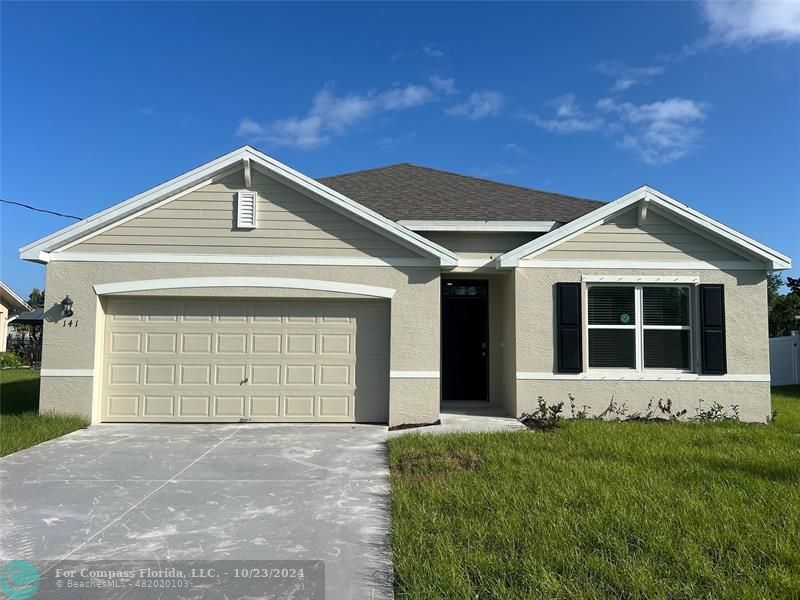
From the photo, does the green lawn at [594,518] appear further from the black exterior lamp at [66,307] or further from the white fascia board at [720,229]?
the black exterior lamp at [66,307]

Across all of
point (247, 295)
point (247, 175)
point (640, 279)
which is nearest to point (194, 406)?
point (247, 295)

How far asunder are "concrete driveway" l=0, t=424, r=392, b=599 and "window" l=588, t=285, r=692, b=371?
440 cm

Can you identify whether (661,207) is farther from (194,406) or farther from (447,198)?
(194,406)

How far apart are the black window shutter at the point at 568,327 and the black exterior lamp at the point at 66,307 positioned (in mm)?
8236

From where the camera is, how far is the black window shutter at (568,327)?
9.62 meters

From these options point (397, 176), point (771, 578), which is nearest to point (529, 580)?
point (771, 578)

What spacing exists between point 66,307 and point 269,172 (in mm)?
4019

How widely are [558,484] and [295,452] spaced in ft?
11.6

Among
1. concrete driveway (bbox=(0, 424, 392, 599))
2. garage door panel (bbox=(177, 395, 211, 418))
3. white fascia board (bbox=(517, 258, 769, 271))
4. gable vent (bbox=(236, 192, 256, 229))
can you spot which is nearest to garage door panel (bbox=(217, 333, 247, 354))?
garage door panel (bbox=(177, 395, 211, 418))

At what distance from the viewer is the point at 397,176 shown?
1420 centimetres

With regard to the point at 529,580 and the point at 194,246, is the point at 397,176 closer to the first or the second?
the point at 194,246

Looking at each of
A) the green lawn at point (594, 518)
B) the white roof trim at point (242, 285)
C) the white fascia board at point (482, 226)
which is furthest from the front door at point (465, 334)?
the green lawn at point (594, 518)

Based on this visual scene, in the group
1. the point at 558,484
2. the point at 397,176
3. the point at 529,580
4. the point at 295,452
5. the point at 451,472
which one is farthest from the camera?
the point at 397,176

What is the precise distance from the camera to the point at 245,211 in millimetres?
9445
